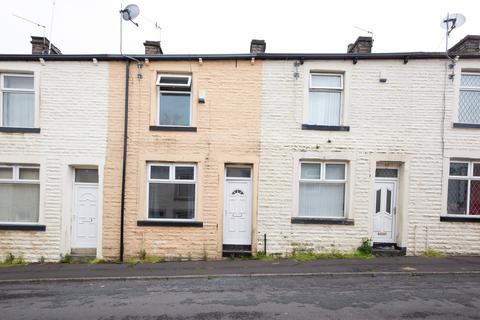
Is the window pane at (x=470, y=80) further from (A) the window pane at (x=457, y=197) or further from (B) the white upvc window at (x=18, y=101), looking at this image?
(B) the white upvc window at (x=18, y=101)

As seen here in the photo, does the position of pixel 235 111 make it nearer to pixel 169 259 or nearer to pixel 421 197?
pixel 169 259

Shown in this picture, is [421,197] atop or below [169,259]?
atop

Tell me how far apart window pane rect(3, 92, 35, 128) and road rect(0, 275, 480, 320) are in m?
4.83

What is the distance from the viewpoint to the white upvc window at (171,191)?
9.58 m

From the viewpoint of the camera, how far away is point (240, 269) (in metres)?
8.16

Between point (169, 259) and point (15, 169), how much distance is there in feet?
17.6

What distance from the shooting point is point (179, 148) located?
9.42 m

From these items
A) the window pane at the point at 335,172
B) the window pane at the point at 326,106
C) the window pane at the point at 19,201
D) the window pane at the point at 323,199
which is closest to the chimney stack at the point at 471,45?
the window pane at the point at 326,106

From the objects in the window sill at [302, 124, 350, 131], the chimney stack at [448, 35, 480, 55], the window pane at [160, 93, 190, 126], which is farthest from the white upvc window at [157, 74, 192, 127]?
the chimney stack at [448, 35, 480, 55]

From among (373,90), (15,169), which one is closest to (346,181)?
(373,90)

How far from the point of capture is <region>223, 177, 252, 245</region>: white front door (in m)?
9.66

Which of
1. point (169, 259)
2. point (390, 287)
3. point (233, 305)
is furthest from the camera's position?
point (169, 259)

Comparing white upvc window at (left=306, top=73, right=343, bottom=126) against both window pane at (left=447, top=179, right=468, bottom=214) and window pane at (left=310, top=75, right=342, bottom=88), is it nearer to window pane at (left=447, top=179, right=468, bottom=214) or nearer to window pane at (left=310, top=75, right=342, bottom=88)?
window pane at (left=310, top=75, right=342, bottom=88)

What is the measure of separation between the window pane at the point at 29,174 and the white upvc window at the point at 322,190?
8.03m
